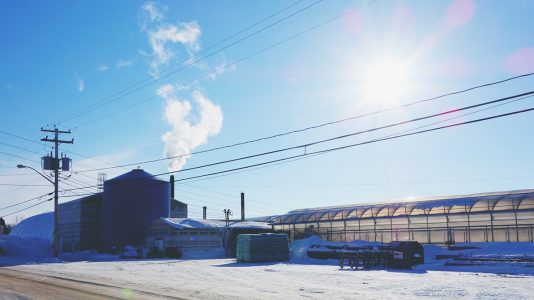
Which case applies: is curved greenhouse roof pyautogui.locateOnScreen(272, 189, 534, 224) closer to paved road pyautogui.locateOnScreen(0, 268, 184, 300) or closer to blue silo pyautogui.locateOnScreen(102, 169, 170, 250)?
blue silo pyautogui.locateOnScreen(102, 169, 170, 250)

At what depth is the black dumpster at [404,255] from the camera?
1177 inches

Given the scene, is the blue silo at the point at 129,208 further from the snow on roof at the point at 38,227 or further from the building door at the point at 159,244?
the snow on roof at the point at 38,227

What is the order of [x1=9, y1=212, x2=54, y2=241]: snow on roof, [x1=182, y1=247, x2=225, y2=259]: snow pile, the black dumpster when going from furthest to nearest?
[x1=9, y1=212, x2=54, y2=241]: snow on roof
[x1=182, y1=247, x2=225, y2=259]: snow pile
the black dumpster

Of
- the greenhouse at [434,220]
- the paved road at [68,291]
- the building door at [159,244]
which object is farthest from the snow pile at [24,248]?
the paved road at [68,291]

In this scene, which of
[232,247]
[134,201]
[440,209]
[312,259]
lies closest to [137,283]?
[312,259]

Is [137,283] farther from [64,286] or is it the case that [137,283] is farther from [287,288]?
[287,288]

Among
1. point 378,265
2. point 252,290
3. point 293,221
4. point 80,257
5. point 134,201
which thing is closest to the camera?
point 252,290

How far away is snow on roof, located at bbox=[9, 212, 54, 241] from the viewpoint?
7906 centimetres

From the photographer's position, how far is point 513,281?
66.4 feet

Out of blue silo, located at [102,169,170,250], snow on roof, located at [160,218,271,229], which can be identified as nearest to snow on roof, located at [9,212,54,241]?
blue silo, located at [102,169,170,250]

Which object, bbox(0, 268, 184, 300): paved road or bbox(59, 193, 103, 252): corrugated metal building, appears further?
bbox(59, 193, 103, 252): corrugated metal building

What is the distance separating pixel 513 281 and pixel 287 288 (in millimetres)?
9197

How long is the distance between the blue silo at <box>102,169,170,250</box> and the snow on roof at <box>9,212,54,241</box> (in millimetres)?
22128

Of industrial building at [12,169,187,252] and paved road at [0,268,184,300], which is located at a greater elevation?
industrial building at [12,169,187,252]
